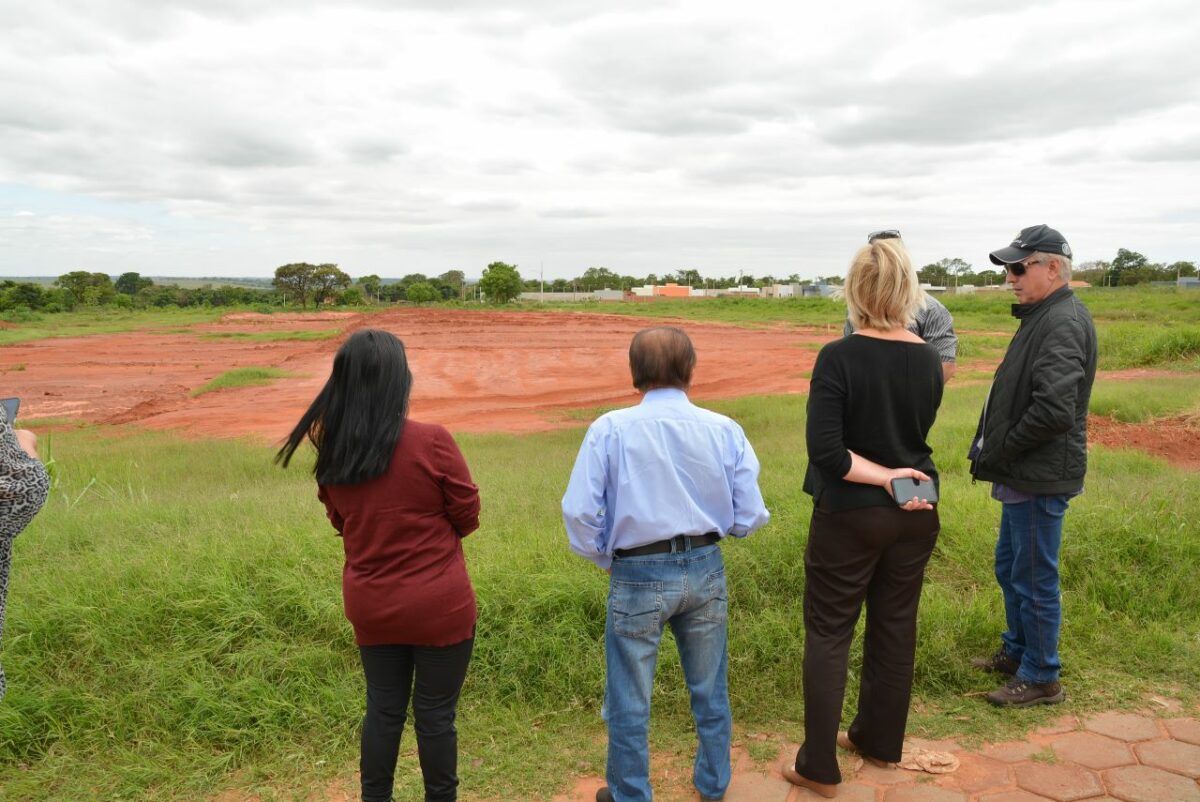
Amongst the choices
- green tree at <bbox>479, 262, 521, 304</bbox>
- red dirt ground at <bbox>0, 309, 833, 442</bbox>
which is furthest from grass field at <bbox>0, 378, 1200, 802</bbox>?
green tree at <bbox>479, 262, 521, 304</bbox>

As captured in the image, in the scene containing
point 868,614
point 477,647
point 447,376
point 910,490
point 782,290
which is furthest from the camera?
point 782,290

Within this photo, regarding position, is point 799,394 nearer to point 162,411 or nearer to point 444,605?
point 162,411

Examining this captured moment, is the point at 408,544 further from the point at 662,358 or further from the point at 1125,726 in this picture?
the point at 1125,726

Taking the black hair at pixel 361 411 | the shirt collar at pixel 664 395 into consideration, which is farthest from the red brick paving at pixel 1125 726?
the black hair at pixel 361 411

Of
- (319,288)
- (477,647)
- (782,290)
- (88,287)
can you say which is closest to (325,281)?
(319,288)

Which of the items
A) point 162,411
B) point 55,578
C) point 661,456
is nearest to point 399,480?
point 661,456

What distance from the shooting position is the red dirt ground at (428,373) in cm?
1492

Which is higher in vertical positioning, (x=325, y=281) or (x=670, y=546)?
(x=325, y=281)

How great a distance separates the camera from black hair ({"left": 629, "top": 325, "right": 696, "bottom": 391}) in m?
2.48

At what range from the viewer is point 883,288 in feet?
8.52

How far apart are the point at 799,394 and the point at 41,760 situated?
12.7 metres

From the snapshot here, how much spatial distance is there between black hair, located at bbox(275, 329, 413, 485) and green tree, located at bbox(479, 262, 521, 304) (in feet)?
220

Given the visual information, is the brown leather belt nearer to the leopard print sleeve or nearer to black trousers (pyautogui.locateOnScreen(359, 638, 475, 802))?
black trousers (pyautogui.locateOnScreen(359, 638, 475, 802))

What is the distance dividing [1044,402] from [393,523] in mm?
2337
